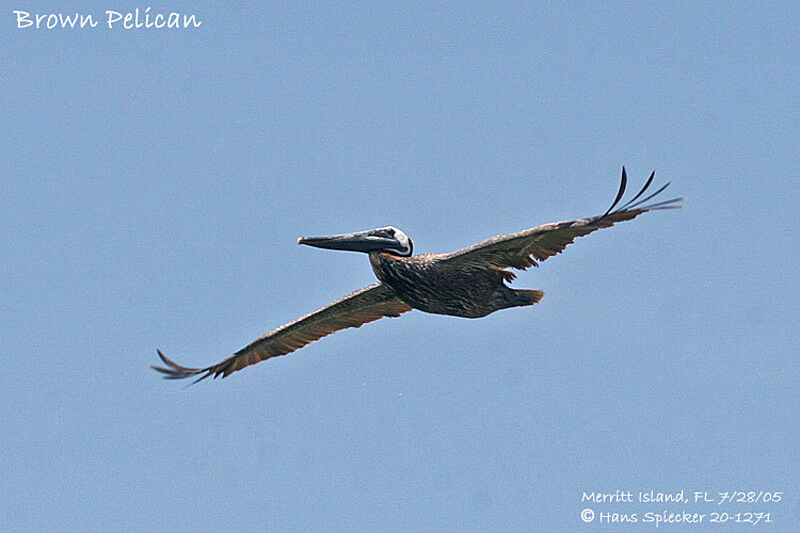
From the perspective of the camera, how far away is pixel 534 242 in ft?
56.1

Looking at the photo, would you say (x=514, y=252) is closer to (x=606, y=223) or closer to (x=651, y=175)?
(x=606, y=223)

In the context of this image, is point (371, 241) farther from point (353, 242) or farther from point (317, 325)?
point (317, 325)

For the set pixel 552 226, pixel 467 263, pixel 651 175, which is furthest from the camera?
pixel 467 263

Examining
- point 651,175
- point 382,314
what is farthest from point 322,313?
point 651,175

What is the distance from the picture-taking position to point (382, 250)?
19.1m

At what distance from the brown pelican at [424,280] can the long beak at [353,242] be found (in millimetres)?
15

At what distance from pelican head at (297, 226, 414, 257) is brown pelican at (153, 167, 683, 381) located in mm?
15

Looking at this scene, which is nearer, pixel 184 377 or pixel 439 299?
pixel 439 299

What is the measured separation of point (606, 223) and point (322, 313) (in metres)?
5.79

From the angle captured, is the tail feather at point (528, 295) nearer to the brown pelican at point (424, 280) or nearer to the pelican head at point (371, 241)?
the brown pelican at point (424, 280)

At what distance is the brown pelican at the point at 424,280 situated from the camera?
55.2ft

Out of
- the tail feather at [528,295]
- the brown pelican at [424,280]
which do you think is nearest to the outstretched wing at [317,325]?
the brown pelican at [424,280]

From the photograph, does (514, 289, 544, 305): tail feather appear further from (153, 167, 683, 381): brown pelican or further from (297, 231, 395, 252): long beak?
(297, 231, 395, 252): long beak

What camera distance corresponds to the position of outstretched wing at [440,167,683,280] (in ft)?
52.2
